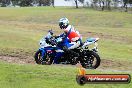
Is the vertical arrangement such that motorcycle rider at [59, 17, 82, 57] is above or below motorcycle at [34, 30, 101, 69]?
above

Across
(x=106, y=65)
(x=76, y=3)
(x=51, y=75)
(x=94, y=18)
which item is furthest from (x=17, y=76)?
(x=76, y=3)

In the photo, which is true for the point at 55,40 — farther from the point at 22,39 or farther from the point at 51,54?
the point at 22,39

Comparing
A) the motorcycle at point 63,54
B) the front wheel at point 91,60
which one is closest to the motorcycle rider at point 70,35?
the motorcycle at point 63,54

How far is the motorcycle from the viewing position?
16469mm

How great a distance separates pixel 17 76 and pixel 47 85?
4.43 feet

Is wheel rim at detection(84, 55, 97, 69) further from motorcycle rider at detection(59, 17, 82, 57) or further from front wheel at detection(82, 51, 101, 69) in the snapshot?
motorcycle rider at detection(59, 17, 82, 57)

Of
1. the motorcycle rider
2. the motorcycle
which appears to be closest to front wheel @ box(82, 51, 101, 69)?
the motorcycle

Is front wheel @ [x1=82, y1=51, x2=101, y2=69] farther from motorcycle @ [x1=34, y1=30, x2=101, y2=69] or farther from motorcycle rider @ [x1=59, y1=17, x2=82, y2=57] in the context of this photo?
motorcycle rider @ [x1=59, y1=17, x2=82, y2=57]

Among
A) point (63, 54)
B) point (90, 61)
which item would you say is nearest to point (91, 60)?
point (90, 61)

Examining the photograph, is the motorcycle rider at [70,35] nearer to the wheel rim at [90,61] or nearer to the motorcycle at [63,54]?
the motorcycle at [63,54]

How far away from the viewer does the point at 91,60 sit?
54.3 feet

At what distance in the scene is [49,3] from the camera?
122375mm

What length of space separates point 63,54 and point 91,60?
1.22 meters

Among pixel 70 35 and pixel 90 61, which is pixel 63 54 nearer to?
pixel 70 35
